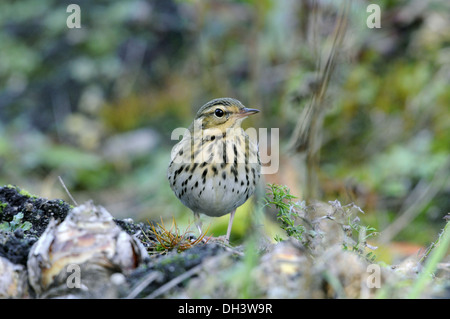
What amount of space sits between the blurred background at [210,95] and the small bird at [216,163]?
1.15 m

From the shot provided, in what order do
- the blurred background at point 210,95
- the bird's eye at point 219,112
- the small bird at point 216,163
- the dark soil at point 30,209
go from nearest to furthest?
1. the dark soil at point 30,209
2. the small bird at point 216,163
3. the bird's eye at point 219,112
4. the blurred background at point 210,95

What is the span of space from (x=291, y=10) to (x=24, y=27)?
468 cm

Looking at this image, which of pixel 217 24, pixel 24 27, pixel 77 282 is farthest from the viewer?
pixel 24 27

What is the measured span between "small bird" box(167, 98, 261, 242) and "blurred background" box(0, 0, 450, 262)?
115 centimetres

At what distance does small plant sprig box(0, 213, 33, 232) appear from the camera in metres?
3.00

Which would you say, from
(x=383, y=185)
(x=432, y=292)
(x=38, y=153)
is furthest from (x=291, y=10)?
(x=432, y=292)

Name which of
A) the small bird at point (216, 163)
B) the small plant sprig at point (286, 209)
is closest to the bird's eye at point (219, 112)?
the small bird at point (216, 163)

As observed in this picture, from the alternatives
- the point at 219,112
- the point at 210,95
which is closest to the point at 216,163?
the point at 219,112

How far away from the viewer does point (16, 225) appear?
302 cm

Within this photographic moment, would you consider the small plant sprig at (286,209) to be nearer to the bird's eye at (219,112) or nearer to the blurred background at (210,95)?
the bird's eye at (219,112)

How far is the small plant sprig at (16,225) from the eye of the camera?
9.86 ft

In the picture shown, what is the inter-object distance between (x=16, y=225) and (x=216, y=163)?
129 centimetres
